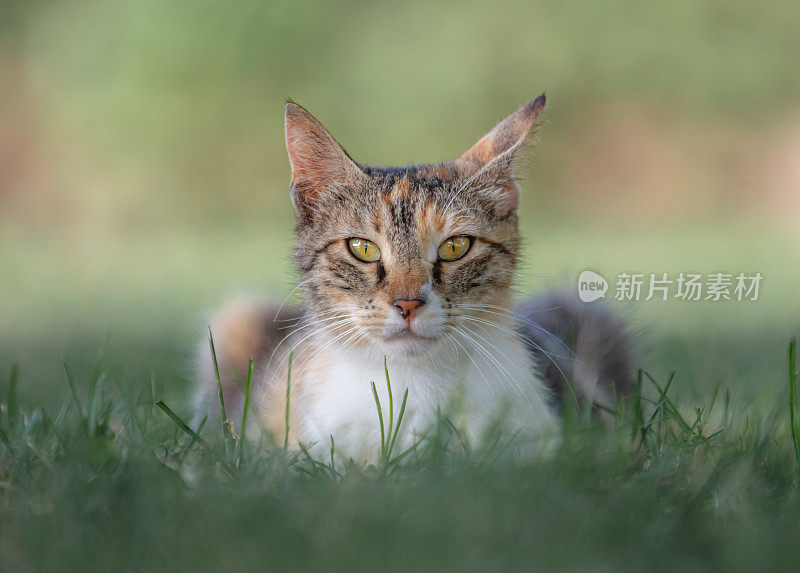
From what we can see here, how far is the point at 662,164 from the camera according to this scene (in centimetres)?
1196

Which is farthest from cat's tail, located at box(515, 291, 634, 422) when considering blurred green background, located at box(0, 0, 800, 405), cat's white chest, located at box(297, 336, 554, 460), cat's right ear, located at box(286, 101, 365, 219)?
blurred green background, located at box(0, 0, 800, 405)

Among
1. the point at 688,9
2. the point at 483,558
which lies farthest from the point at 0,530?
the point at 688,9

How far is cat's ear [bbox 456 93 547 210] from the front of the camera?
2369mm

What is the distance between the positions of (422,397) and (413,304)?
0.24 meters

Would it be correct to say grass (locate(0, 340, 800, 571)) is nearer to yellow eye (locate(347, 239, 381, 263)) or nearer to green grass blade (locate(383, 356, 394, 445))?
green grass blade (locate(383, 356, 394, 445))

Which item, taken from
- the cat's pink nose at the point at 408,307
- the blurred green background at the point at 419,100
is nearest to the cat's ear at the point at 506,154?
the cat's pink nose at the point at 408,307

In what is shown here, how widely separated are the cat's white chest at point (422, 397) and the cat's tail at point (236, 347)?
614 millimetres

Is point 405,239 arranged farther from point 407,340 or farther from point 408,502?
point 408,502

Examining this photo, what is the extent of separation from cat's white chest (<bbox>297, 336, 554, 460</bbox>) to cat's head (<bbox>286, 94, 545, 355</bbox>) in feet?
0.22

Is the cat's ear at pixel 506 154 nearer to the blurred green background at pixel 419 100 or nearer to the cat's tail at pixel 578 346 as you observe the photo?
the cat's tail at pixel 578 346

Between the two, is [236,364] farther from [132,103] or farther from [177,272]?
[132,103]

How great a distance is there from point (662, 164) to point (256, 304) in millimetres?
9879

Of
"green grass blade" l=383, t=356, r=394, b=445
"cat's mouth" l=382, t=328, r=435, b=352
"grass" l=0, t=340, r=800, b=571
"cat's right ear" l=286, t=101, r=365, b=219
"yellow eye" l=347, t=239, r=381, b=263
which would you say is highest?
"cat's right ear" l=286, t=101, r=365, b=219

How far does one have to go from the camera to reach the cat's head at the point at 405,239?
2125mm
